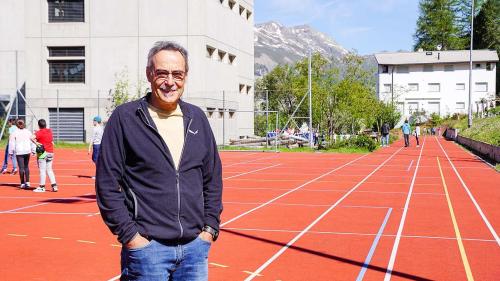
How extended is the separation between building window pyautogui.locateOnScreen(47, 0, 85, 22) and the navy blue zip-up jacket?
135 ft

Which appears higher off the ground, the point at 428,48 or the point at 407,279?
the point at 428,48

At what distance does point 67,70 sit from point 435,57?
60634 millimetres

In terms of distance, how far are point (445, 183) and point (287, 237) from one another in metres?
9.77

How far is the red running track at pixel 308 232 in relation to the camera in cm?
670

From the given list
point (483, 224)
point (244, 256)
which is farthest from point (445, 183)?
point (244, 256)

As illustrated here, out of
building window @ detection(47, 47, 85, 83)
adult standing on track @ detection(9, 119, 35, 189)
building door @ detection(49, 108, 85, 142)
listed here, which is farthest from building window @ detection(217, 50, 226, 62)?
adult standing on track @ detection(9, 119, 35, 189)

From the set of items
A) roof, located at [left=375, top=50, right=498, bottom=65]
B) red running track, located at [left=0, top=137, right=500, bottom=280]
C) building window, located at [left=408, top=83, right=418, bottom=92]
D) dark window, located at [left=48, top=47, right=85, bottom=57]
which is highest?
roof, located at [left=375, top=50, right=498, bottom=65]

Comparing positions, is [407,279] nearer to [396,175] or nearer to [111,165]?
[111,165]

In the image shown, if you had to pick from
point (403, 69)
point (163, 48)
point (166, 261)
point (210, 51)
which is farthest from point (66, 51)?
point (403, 69)

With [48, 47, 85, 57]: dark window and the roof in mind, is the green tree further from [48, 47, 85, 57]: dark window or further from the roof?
[48, 47, 85, 57]: dark window

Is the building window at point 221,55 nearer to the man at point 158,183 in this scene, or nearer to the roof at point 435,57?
the man at point 158,183

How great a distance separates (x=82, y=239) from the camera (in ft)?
27.5

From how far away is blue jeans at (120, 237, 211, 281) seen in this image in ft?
9.73

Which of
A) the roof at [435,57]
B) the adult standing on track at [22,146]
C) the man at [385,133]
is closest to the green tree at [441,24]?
the roof at [435,57]
